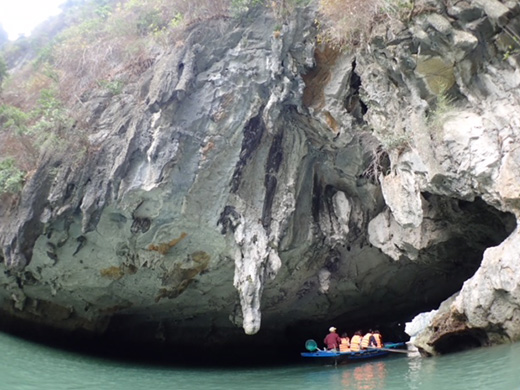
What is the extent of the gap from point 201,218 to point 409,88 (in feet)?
18.9

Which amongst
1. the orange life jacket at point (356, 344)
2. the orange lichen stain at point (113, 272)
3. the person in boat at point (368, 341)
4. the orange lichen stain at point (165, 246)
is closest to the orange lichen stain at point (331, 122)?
the orange lichen stain at point (165, 246)

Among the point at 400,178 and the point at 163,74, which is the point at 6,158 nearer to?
the point at 163,74

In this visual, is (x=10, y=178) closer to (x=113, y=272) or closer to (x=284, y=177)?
(x=113, y=272)

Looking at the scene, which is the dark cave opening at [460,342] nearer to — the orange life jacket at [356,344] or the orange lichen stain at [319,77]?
the orange life jacket at [356,344]

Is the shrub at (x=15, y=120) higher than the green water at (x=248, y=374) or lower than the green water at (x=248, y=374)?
higher

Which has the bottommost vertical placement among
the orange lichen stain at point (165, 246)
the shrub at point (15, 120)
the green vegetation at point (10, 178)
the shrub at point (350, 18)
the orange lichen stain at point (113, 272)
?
the orange lichen stain at point (113, 272)

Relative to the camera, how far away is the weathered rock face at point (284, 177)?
339 inches

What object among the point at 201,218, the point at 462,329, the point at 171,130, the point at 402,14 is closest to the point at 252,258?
the point at 201,218

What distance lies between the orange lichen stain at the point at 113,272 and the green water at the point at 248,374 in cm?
222

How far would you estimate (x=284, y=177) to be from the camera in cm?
1192

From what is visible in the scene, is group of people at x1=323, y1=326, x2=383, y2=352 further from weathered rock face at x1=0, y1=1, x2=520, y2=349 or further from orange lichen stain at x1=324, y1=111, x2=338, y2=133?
orange lichen stain at x1=324, y1=111, x2=338, y2=133

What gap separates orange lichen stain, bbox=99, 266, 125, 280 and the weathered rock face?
5cm

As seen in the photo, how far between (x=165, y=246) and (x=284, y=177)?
361cm

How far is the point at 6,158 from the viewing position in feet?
38.7
